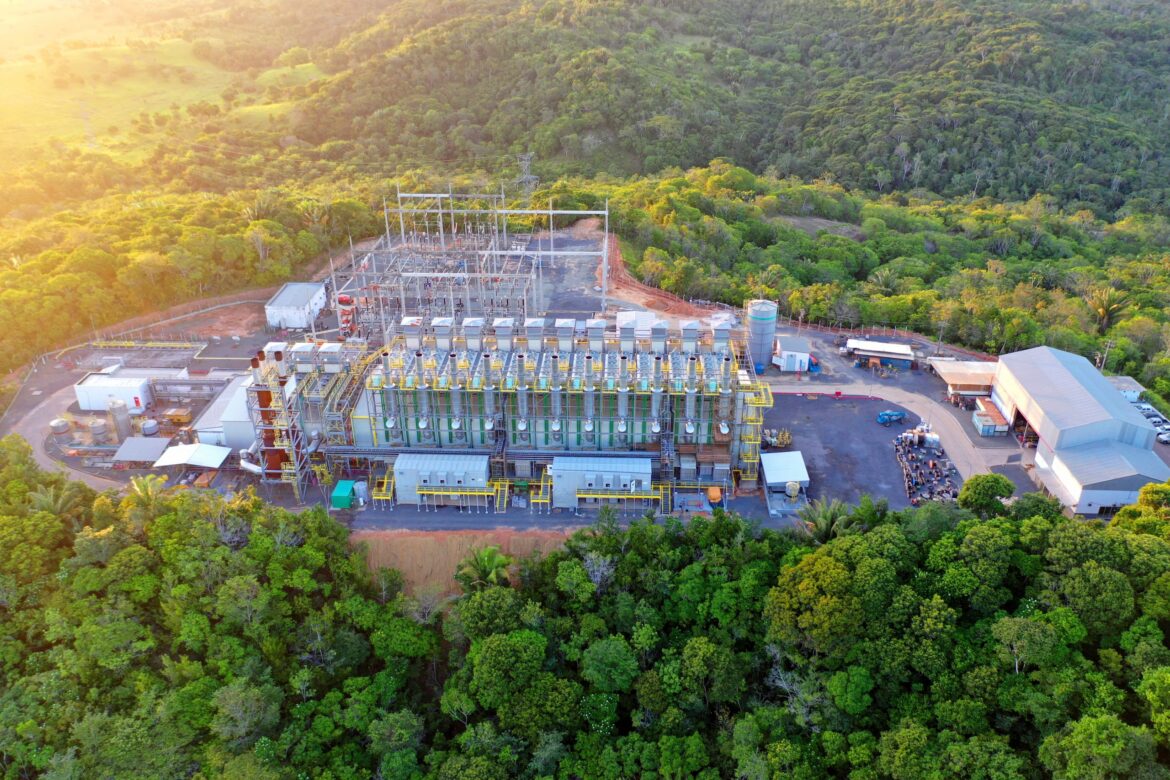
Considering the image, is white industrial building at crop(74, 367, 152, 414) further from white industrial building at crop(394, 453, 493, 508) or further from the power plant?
white industrial building at crop(394, 453, 493, 508)

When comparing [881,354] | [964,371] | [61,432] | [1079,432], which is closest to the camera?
[1079,432]

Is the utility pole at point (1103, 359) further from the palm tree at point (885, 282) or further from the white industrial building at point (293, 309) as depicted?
the white industrial building at point (293, 309)

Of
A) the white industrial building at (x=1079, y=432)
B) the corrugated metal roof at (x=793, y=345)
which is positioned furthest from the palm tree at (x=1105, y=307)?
the corrugated metal roof at (x=793, y=345)

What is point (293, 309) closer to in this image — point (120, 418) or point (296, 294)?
point (296, 294)

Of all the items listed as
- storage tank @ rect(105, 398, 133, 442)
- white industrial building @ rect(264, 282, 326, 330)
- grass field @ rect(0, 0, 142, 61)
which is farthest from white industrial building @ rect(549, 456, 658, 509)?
grass field @ rect(0, 0, 142, 61)

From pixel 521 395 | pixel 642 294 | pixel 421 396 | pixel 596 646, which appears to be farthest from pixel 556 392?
pixel 642 294
